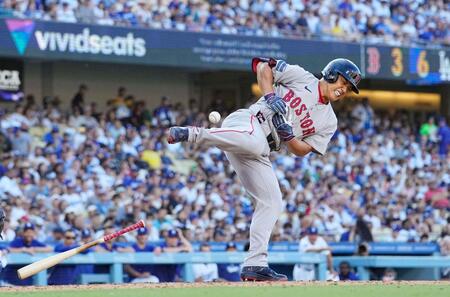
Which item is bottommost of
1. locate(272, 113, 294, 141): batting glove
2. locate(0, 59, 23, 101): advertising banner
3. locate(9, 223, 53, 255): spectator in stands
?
locate(9, 223, 53, 255): spectator in stands

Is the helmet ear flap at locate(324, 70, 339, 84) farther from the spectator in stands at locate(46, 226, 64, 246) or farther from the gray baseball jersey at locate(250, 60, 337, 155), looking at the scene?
the spectator in stands at locate(46, 226, 64, 246)

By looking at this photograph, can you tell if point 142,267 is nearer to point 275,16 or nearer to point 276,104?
point 276,104

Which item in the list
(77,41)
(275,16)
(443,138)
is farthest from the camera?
(443,138)

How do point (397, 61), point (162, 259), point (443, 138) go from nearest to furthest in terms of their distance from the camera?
1. point (162, 259)
2. point (397, 61)
3. point (443, 138)

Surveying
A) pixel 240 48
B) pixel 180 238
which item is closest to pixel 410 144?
pixel 240 48

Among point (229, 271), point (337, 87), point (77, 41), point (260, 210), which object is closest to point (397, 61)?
point (77, 41)

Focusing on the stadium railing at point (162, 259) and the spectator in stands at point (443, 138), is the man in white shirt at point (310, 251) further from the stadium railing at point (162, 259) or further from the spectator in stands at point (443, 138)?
the spectator in stands at point (443, 138)

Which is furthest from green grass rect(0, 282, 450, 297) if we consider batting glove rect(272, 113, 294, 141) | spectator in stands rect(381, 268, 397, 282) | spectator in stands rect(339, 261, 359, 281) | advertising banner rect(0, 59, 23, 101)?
advertising banner rect(0, 59, 23, 101)
